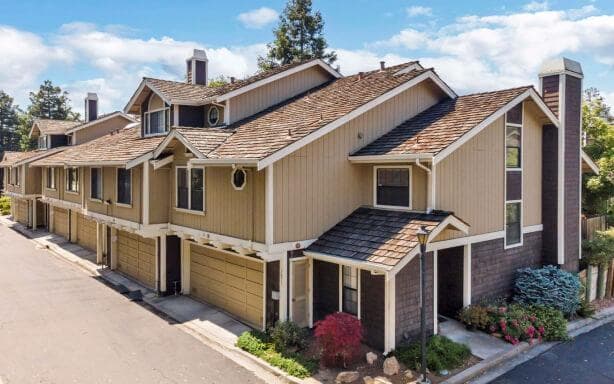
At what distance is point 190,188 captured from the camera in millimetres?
14477

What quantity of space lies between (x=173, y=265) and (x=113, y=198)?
4271mm

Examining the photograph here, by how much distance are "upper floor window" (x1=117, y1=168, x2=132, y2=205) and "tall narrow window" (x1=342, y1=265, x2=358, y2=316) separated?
30.0ft

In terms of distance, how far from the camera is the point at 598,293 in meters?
16.1

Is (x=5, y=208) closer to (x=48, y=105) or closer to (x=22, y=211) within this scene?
(x=22, y=211)

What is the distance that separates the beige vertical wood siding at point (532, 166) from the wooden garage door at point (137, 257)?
13221 mm

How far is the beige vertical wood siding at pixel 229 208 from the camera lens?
11.6 m

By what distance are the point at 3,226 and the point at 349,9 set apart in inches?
1280

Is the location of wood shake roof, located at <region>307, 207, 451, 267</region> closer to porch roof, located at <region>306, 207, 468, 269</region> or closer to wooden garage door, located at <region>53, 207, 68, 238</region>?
porch roof, located at <region>306, 207, 468, 269</region>

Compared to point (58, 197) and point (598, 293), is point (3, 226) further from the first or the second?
point (598, 293)

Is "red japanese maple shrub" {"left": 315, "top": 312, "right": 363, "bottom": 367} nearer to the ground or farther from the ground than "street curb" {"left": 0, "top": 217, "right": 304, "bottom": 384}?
farther from the ground

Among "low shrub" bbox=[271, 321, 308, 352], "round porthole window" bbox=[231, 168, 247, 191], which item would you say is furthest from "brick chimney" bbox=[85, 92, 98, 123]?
"low shrub" bbox=[271, 321, 308, 352]

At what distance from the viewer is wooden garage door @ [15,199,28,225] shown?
34.2 metres

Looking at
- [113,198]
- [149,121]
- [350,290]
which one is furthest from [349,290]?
[149,121]

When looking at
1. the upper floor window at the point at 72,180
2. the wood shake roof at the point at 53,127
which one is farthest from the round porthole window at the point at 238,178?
the wood shake roof at the point at 53,127
